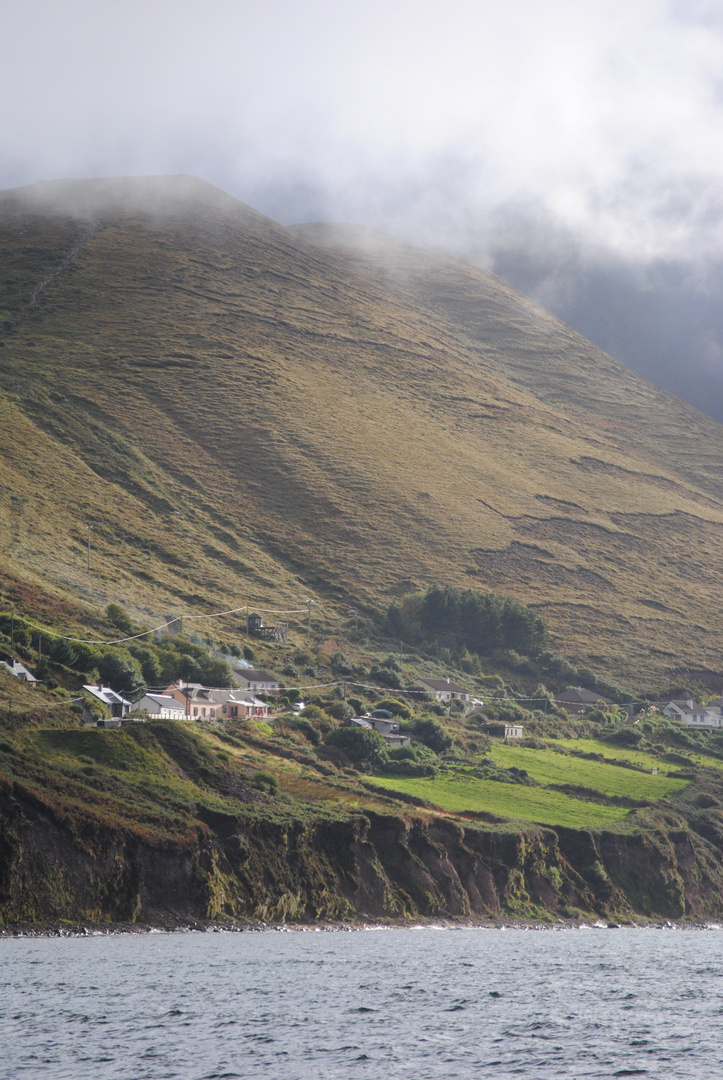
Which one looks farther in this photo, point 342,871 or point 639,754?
point 639,754

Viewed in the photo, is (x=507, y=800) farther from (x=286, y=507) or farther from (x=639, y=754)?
(x=286, y=507)

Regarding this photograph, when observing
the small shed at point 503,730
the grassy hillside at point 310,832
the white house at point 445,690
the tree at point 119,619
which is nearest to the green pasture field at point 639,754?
the small shed at point 503,730

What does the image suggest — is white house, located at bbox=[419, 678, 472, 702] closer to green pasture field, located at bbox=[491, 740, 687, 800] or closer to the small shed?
the small shed

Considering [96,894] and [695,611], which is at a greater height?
[695,611]

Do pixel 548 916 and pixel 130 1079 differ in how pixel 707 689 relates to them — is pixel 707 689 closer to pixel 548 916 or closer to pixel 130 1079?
pixel 548 916

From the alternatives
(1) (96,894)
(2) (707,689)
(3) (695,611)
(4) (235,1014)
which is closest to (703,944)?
(1) (96,894)

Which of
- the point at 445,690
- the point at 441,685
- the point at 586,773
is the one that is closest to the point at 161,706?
the point at 586,773
